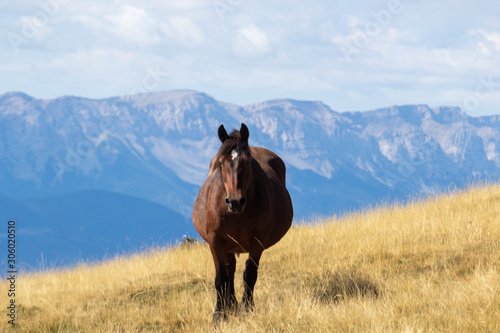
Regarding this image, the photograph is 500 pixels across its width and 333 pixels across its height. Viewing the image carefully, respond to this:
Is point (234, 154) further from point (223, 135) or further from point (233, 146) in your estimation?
point (223, 135)

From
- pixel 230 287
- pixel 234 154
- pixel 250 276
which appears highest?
pixel 234 154

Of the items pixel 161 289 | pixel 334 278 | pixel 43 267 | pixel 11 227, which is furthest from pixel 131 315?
pixel 43 267

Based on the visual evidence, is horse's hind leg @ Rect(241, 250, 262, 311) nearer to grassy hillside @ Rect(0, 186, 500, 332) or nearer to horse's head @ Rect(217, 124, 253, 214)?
grassy hillside @ Rect(0, 186, 500, 332)

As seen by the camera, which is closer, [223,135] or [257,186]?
[223,135]

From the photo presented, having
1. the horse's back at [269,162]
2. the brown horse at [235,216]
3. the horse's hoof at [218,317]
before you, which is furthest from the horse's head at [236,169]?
the horse's back at [269,162]

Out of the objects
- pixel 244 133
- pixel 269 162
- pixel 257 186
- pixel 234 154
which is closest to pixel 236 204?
pixel 234 154

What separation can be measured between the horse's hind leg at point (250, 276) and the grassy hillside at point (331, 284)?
0.16m

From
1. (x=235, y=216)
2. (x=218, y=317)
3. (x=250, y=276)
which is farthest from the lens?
(x=250, y=276)

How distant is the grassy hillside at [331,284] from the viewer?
5.21 meters

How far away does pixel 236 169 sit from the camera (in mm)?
5465

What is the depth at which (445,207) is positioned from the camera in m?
11.4

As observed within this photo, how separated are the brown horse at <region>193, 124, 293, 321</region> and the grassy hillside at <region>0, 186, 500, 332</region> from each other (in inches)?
17.8

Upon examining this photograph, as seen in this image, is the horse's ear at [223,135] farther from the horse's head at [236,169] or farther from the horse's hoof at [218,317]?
the horse's hoof at [218,317]

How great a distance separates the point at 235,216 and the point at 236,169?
737 millimetres
